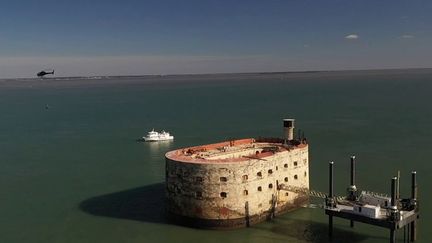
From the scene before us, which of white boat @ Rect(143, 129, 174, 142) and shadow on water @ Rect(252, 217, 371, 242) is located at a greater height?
white boat @ Rect(143, 129, 174, 142)

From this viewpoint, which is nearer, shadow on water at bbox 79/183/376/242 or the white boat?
shadow on water at bbox 79/183/376/242

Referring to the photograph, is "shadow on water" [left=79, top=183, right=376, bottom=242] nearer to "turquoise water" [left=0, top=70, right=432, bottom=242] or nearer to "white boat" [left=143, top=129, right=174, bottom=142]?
"turquoise water" [left=0, top=70, right=432, bottom=242]

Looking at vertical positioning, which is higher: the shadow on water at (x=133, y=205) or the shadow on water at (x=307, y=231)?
the shadow on water at (x=133, y=205)

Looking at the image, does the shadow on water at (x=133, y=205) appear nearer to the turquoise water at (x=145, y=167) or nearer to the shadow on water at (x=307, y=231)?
the turquoise water at (x=145, y=167)

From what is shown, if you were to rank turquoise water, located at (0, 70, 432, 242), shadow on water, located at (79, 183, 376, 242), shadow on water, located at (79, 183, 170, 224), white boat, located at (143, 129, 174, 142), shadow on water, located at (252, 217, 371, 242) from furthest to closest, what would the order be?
white boat, located at (143, 129, 174, 142), shadow on water, located at (79, 183, 170, 224), turquoise water, located at (0, 70, 432, 242), shadow on water, located at (79, 183, 376, 242), shadow on water, located at (252, 217, 371, 242)

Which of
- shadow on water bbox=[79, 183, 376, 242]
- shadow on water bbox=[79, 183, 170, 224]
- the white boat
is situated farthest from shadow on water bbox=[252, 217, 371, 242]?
the white boat

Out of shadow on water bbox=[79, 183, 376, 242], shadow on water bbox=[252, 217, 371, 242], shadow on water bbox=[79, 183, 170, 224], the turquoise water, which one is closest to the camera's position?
shadow on water bbox=[252, 217, 371, 242]

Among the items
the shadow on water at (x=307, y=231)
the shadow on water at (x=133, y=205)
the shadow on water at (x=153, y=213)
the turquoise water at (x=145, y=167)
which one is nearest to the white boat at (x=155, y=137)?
the turquoise water at (x=145, y=167)

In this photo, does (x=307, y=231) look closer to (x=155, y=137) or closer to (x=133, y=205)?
(x=133, y=205)
